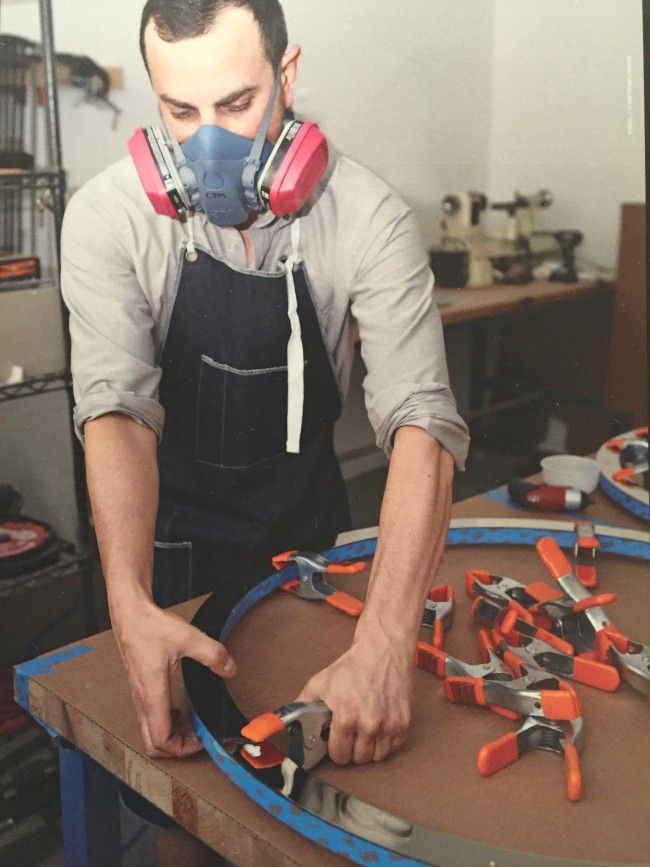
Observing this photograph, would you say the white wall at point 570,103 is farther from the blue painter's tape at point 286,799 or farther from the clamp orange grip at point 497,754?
the clamp orange grip at point 497,754

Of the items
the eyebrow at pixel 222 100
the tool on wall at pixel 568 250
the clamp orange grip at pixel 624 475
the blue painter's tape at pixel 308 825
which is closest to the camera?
the blue painter's tape at pixel 308 825

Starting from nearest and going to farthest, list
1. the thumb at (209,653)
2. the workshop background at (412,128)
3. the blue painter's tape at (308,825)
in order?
1. the blue painter's tape at (308,825)
2. the thumb at (209,653)
3. the workshop background at (412,128)

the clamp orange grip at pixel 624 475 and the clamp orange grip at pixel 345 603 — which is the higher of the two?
the clamp orange grip at pixel 624 475

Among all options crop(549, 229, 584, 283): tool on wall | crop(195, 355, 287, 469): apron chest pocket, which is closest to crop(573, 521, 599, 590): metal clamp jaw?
crop(195, 355, 287, 469): apron chest pocket

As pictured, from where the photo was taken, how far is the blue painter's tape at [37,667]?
698mm

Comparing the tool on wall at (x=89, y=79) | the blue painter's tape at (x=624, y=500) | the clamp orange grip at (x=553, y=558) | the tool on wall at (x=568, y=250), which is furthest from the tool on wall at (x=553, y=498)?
the tool on wall at (x=568, y=250)

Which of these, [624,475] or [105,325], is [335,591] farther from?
[624,475]

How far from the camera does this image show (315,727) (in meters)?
0.58

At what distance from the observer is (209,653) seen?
2.05 ft

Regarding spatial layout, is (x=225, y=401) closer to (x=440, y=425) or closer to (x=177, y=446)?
(x=177, y=446)

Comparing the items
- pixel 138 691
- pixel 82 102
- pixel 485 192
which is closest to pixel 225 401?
pixel 138 691

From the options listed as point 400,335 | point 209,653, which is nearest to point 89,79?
point 400,335

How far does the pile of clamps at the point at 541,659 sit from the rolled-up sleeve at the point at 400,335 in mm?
128

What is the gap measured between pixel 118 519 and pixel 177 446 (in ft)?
0.62
